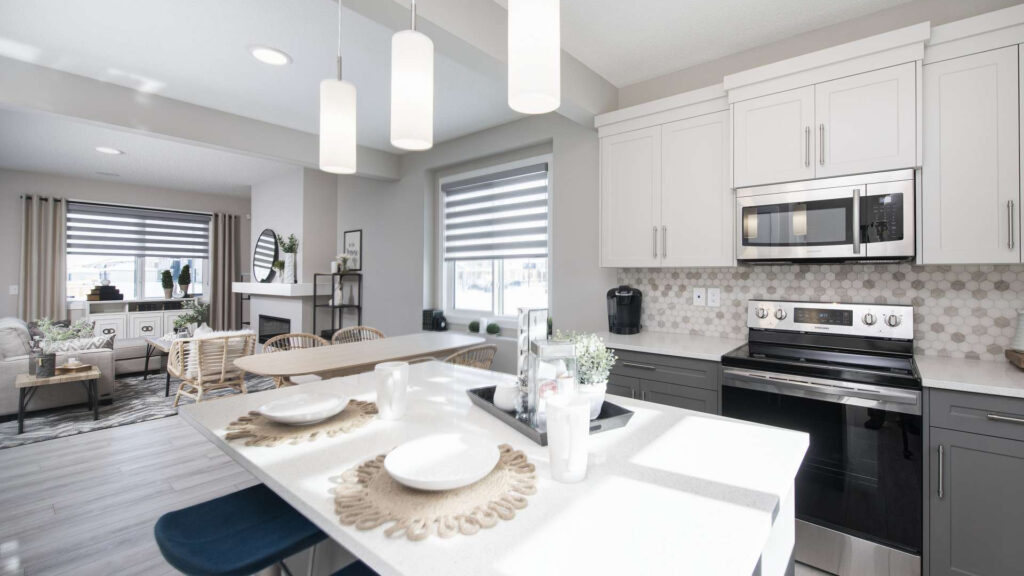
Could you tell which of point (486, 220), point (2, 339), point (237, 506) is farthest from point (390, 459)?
point (2, 339)

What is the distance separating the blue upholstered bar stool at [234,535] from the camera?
3.35 feet

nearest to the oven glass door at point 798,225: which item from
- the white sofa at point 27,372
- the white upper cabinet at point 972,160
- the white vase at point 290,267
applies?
the white upper cabinet at point 972,160

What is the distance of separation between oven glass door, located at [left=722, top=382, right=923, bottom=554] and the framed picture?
482cm

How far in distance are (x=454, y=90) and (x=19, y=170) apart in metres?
6.96

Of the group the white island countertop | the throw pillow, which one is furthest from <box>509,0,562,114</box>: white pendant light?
the throw pillow

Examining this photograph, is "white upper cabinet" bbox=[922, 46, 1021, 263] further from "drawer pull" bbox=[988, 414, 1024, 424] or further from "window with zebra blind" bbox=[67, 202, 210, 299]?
"window with zebra blind" bbox=[67, 202, 210, 299]

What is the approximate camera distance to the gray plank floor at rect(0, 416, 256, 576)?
6.90ft

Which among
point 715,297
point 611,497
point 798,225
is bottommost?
point 611,497

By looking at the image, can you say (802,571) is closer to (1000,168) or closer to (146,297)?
(1000,168)

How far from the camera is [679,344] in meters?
2.62

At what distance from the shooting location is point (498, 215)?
13.9 feet

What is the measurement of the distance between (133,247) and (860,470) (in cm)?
949

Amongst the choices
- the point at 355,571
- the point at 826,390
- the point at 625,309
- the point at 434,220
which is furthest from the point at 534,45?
the point at 434,220

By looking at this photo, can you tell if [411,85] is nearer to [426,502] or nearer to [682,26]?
[426,502]
